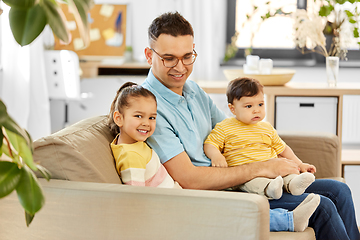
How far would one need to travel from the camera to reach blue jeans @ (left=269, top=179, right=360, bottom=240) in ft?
4.94

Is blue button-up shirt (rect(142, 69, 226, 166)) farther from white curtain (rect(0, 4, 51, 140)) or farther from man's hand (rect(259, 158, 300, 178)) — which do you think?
white curtain (rect(0, 4, 51, 140))

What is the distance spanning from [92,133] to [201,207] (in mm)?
527

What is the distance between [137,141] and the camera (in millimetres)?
1470

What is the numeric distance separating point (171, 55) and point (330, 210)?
80 cm

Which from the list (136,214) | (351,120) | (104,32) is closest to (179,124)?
(136,214)

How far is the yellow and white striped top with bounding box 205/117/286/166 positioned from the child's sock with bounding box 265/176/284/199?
0.60 feet

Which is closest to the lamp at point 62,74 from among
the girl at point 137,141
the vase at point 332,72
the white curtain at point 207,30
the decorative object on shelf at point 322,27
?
the white curtain at point 207,30

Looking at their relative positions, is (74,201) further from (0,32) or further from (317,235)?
(0,32)

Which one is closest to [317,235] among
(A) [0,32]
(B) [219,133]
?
(B) [219,133]

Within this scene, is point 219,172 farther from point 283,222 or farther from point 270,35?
point 270,35

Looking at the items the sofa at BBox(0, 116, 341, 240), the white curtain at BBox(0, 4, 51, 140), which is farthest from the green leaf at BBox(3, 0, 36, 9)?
the white curtain at BBox(0, 4, 51, 140)

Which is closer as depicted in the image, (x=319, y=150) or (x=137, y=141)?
(x=137, y=141)

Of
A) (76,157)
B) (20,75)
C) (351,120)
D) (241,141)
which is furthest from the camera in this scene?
(351,120)

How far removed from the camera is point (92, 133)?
57.7 inches
